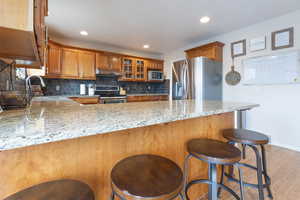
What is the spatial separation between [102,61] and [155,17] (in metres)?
1.97

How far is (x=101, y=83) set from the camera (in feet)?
13.6

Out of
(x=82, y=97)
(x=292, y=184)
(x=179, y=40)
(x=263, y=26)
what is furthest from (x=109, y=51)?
(x=292, y=184)

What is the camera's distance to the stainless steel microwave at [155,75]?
4.59m

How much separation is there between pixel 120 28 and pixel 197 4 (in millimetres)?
1629

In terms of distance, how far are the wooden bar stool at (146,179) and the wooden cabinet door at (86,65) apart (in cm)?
342

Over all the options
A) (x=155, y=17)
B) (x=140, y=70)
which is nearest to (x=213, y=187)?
(x=155, y=17)

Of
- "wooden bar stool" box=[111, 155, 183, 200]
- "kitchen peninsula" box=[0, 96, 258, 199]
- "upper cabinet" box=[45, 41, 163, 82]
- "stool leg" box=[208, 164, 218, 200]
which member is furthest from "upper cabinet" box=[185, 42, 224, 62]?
"wooden bar stool" box=[111, 155, 183, 200]

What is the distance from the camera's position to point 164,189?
0.57 meters

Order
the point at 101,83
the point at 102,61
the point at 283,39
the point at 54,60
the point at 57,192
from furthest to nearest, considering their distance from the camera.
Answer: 1. the point at 101,83
2. the point at 102,61
3. the point at 54,60
4. the point at 283,39
5. the point at 57,192

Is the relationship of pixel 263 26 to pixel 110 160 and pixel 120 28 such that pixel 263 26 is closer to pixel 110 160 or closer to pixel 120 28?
pixel 120 28

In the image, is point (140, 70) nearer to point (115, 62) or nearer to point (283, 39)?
point (115, 62)

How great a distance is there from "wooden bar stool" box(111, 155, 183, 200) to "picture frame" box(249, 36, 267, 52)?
3.13m

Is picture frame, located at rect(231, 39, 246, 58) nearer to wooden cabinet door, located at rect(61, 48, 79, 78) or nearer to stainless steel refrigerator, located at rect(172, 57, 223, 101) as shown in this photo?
stainless steel refrigerator, located at rect(172, 57, 223, 101)

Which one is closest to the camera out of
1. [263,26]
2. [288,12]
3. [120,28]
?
[288,12]
